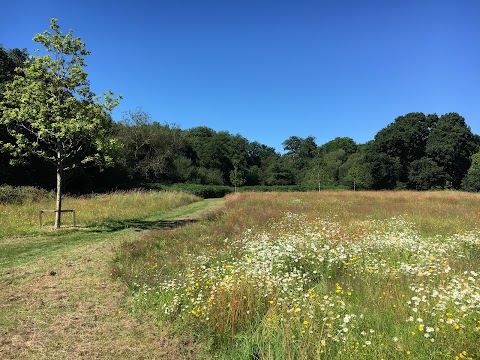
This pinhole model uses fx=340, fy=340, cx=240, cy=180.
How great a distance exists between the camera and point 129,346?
14.5 ft

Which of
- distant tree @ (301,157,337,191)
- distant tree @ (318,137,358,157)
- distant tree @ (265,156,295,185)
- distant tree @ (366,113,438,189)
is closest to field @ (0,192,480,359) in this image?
distant tree @ (366,113,438,189)

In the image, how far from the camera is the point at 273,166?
264 ft

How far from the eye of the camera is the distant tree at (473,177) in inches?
2106

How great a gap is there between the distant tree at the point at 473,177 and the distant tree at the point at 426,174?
3188mm

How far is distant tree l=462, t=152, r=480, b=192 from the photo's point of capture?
176ft

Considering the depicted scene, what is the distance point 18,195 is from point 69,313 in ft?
57.1

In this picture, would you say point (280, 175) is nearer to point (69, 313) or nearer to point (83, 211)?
point (83, 211)

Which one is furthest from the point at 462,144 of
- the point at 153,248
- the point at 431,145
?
the point at 153,248

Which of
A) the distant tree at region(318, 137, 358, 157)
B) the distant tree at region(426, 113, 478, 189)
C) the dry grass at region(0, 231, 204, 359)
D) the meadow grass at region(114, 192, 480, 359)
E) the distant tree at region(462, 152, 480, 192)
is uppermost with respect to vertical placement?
the distant tree at region(318, 137, 358, 157)

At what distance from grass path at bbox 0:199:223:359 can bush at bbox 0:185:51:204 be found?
1071 cm

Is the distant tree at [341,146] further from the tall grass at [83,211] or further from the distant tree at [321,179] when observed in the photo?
the tall grass at [83,211]

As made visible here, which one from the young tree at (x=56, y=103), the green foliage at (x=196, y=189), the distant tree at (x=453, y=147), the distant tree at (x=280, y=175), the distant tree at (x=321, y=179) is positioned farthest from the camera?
the distant tree at (x=280, y=175)

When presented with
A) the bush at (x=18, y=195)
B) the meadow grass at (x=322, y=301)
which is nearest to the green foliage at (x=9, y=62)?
the bush at (x=18, y=195)

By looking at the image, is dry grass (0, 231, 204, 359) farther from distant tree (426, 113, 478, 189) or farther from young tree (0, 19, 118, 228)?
distant tree (426, 113, 478, 189)
